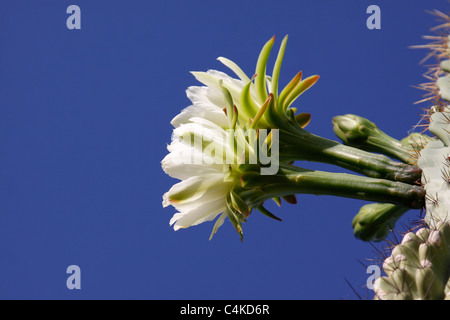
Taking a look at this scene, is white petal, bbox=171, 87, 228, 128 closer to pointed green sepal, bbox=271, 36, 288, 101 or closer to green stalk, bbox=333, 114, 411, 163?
pointed green sepal, bbox=271, 36, 288, 101

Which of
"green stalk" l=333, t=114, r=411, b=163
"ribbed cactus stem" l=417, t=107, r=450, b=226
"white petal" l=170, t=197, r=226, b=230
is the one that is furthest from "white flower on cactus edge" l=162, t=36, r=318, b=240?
"ribbed cactus stem" l=417, t=107, r=450, b=226

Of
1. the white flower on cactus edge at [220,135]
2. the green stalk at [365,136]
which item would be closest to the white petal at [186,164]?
the white flower on cactus edge at [220,135]

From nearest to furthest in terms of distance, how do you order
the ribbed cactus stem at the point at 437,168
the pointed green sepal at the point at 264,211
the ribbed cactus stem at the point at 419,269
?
the ribbed cactus stem at the point at 419,269
the ribbed cactus stem at the point at 437,168
the pointed green sepal at the point at 264,211

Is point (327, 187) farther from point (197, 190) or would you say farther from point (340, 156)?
point (197, 190)

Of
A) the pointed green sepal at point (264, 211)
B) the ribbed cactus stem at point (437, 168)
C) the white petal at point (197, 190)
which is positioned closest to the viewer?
the ribbed cactus stem at point (437, 168)

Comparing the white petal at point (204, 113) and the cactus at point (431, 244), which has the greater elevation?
the white petal at point (204, 113)

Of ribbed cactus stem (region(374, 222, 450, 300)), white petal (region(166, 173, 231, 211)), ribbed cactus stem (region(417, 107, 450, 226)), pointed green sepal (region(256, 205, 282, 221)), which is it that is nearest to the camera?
ribbed cactus stem (region(374, 222, 450, 300))

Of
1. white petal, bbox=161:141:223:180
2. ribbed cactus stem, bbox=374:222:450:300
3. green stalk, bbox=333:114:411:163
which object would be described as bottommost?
ribbed cactus stem, bbox=374:222:450:300

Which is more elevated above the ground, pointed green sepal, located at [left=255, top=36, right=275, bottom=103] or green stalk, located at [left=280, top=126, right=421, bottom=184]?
pointed green sepal, located at [left=255, top=36, right=275, bottom=103]

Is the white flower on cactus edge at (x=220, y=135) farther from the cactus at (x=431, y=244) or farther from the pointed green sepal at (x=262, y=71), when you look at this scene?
the cactus at (x=431, y=244)
